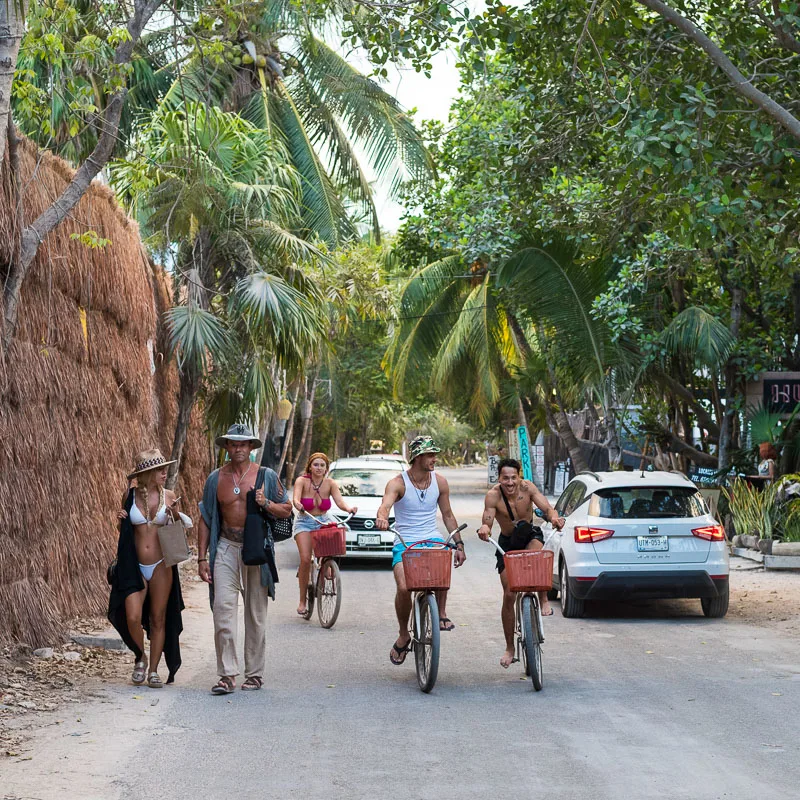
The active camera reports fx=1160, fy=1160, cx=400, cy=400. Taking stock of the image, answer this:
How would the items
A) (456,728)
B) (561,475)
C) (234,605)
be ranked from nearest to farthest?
(456,728), (234,605), (561,475)

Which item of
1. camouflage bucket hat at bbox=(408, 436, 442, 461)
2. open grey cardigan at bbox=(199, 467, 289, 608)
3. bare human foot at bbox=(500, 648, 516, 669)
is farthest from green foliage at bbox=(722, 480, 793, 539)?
open grey cardigan at bbox=(199, 467, 289, 608)

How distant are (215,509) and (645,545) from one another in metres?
5.25

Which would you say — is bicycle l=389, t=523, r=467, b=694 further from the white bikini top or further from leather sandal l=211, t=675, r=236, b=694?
the white bikini top

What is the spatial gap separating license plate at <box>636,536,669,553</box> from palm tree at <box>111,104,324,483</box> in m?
5.26

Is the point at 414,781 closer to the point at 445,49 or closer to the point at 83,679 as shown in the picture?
the point at 83,679

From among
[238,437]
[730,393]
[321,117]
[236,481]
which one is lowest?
[236,481]

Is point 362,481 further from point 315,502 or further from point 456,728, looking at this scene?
point 456,728

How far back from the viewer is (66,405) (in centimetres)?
1038

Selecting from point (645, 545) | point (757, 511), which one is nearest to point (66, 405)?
point (645, 545)

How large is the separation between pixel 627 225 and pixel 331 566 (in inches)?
222

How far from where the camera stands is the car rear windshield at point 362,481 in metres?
18.7

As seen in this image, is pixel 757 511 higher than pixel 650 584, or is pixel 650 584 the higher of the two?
pixel 757 511

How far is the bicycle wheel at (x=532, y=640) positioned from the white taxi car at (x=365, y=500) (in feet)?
27.2

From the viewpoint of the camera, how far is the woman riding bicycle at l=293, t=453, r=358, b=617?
12.6 meters
